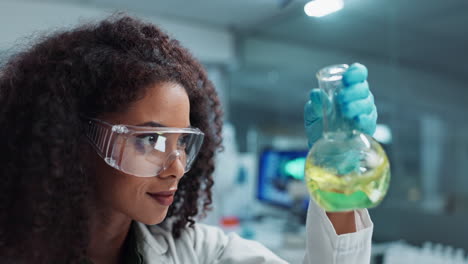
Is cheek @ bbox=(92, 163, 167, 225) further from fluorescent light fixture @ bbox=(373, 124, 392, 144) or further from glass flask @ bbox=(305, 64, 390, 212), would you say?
fluorescent light fixture @ bbox=(373, 124, 392, 144)

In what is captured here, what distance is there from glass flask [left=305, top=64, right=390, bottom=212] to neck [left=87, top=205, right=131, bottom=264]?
64 centimetres

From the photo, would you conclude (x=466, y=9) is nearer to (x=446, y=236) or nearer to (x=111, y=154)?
(x=446, y=236)

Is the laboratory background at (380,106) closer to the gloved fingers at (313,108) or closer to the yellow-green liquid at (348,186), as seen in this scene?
the gloved fingers at (313,108)

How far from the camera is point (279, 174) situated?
3064mm

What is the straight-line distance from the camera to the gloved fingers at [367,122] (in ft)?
2.45

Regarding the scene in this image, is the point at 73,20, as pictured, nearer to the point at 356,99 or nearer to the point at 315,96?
the point at 315,96

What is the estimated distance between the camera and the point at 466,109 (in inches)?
103

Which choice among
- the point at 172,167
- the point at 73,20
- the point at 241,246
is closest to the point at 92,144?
the point at 172,167

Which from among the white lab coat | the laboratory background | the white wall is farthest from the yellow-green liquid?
the white wall

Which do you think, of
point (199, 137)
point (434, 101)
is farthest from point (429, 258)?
point (199, 137)

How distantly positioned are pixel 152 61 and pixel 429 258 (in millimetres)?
1801

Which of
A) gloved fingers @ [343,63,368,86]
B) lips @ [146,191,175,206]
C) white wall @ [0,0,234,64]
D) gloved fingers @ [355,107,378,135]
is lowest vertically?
lips @ [146,191,175,206]

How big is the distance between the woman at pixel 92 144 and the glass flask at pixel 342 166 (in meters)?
0.27

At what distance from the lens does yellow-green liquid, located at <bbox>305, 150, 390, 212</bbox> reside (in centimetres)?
69
